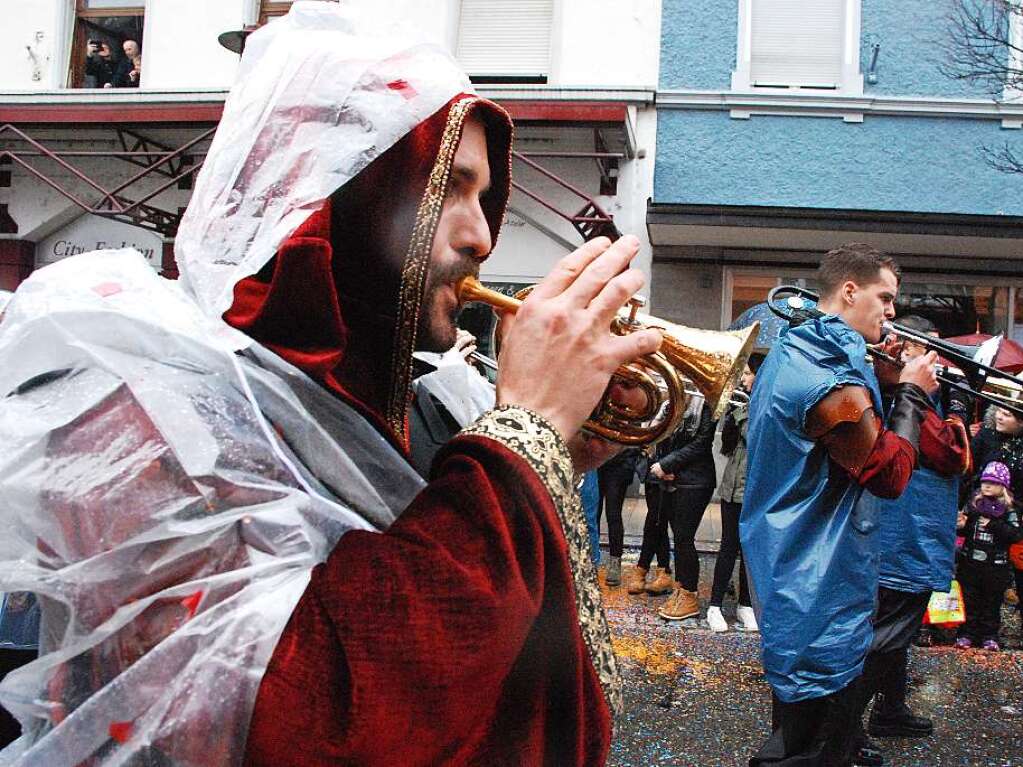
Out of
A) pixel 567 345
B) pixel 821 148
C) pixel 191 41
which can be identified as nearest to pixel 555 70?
pixel 821 148

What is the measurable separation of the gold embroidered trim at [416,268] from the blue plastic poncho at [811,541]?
6.94ft

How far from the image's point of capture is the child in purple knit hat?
230 inches

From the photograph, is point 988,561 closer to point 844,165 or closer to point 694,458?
point 694,458

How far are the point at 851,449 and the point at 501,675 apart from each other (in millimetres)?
2455

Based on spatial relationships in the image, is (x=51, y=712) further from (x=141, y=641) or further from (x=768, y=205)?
(x=768, y=205)

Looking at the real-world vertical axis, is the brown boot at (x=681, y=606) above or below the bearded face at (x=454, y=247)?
below

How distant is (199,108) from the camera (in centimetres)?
1027

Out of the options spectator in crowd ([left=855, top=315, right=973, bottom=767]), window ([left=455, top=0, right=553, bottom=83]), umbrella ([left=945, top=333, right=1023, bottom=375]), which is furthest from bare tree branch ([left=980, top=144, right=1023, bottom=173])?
spectator in crowd ([left=855, top=315, right=973, bottom=767])

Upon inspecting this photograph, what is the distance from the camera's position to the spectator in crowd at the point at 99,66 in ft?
38.3

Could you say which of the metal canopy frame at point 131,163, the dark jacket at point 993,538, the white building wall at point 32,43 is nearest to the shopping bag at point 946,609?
the dark jacket at point 993,538

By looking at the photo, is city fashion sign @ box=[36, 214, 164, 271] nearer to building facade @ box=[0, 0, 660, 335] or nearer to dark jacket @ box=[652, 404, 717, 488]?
building facade @ box=[0, 0, 660, 335]

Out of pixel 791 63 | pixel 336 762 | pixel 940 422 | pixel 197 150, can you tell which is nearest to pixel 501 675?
pixel 336 762

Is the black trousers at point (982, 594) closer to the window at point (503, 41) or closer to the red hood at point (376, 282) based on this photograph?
the red hood at point (376, 282)

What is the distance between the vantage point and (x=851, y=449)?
312cm
